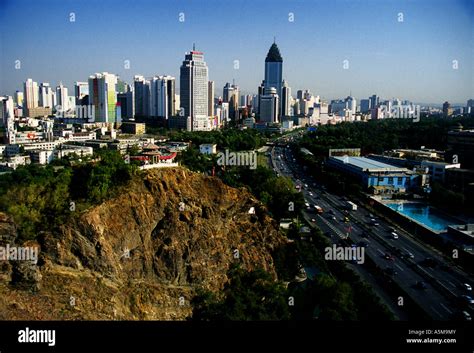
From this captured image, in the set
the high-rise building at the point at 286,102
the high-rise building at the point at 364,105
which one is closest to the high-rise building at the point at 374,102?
the high-rise building at the point at 364,105

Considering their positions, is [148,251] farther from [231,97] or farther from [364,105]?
[364,105]

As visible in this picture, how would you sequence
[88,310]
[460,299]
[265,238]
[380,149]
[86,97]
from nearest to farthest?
[88,310] → [460,299] → [265,238] → [380,149] → [86,97]

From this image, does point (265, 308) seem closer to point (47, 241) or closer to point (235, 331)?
point (235, 331)

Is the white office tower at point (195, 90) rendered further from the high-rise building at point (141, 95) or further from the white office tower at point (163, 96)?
the high-rise building at point (141, 95)

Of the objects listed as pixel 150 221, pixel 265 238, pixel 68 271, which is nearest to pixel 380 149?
pixel 265 238

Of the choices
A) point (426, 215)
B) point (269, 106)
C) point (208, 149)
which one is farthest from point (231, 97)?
point (426, 215)
